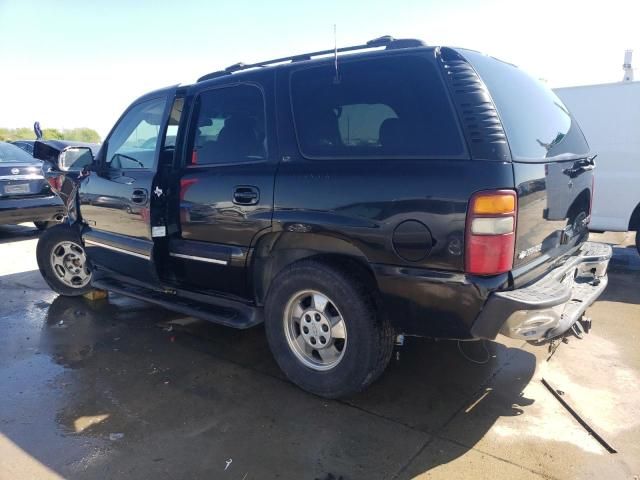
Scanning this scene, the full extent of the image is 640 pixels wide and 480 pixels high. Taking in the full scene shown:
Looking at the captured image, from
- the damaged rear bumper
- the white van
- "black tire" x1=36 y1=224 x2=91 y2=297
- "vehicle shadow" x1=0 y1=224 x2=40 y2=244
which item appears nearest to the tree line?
"vehicle shadow" x1=0 y1=224 x2=40 y2=244

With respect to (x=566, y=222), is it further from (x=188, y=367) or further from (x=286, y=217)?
(x=188, y=367)

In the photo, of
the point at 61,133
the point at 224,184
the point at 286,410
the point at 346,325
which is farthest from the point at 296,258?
the point at 61,133

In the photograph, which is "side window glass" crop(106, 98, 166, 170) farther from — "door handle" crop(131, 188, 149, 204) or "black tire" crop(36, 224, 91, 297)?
"black tire" crop(36, 224, 91, 297)

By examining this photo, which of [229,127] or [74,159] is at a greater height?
[229,127]

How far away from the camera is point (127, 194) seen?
4109mm

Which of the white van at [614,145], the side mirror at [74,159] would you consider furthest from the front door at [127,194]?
the white van at [614,145]

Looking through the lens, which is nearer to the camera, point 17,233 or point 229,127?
point 229,127

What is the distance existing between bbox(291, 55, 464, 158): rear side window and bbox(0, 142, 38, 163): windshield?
23.7 ft

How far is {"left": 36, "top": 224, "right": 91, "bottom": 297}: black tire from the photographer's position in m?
5.09

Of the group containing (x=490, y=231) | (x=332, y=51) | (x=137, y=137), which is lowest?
(x=490, y=231)

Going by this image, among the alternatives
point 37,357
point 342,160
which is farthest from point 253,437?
point 37,357

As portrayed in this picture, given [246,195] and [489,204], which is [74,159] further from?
[489,204]

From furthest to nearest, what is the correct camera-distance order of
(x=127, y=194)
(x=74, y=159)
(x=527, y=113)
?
(x=74, y=159)
(x=127, y=194)
(x=527, y=113)

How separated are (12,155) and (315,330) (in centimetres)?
795
